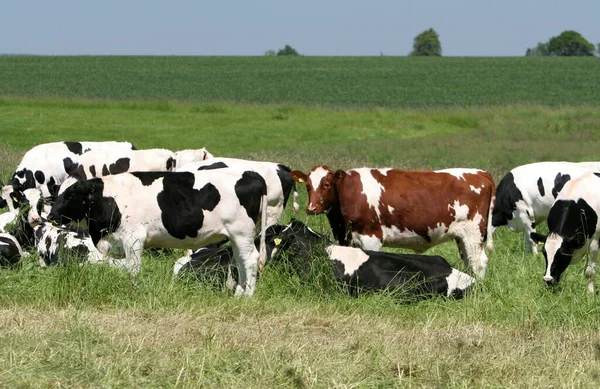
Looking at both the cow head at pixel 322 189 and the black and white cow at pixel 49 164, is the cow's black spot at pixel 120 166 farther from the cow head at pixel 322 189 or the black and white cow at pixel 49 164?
the cow head at pixel 322 189

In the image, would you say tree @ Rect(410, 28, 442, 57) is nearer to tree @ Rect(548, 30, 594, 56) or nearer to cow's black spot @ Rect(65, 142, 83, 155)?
tree @ Rect(548, 30, 594, 56)

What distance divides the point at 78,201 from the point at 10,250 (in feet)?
5.45

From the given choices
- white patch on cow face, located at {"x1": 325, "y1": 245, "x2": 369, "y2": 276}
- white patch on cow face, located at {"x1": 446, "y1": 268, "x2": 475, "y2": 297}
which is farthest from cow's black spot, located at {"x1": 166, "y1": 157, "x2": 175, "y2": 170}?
white patch on cow face, located at {"x1": 446, "y1": 268, "x2": 475, "y2": 297}

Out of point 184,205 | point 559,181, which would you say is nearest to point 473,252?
point 184,205

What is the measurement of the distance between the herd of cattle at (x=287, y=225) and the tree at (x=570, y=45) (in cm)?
14810

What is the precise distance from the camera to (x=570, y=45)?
157625 millimetres

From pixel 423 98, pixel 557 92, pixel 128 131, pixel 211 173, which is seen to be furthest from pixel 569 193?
pixel 557 92

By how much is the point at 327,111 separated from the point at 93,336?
4398cm

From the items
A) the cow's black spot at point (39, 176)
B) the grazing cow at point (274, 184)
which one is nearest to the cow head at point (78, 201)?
the grazing cow at point (274, 184)

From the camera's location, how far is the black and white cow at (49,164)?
756 inches

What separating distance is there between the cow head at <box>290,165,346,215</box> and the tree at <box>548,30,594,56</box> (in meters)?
150

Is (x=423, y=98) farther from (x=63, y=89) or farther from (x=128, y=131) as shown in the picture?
(x=128, y=131)

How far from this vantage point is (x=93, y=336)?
26.0 feet

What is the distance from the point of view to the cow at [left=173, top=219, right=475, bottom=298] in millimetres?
11133
